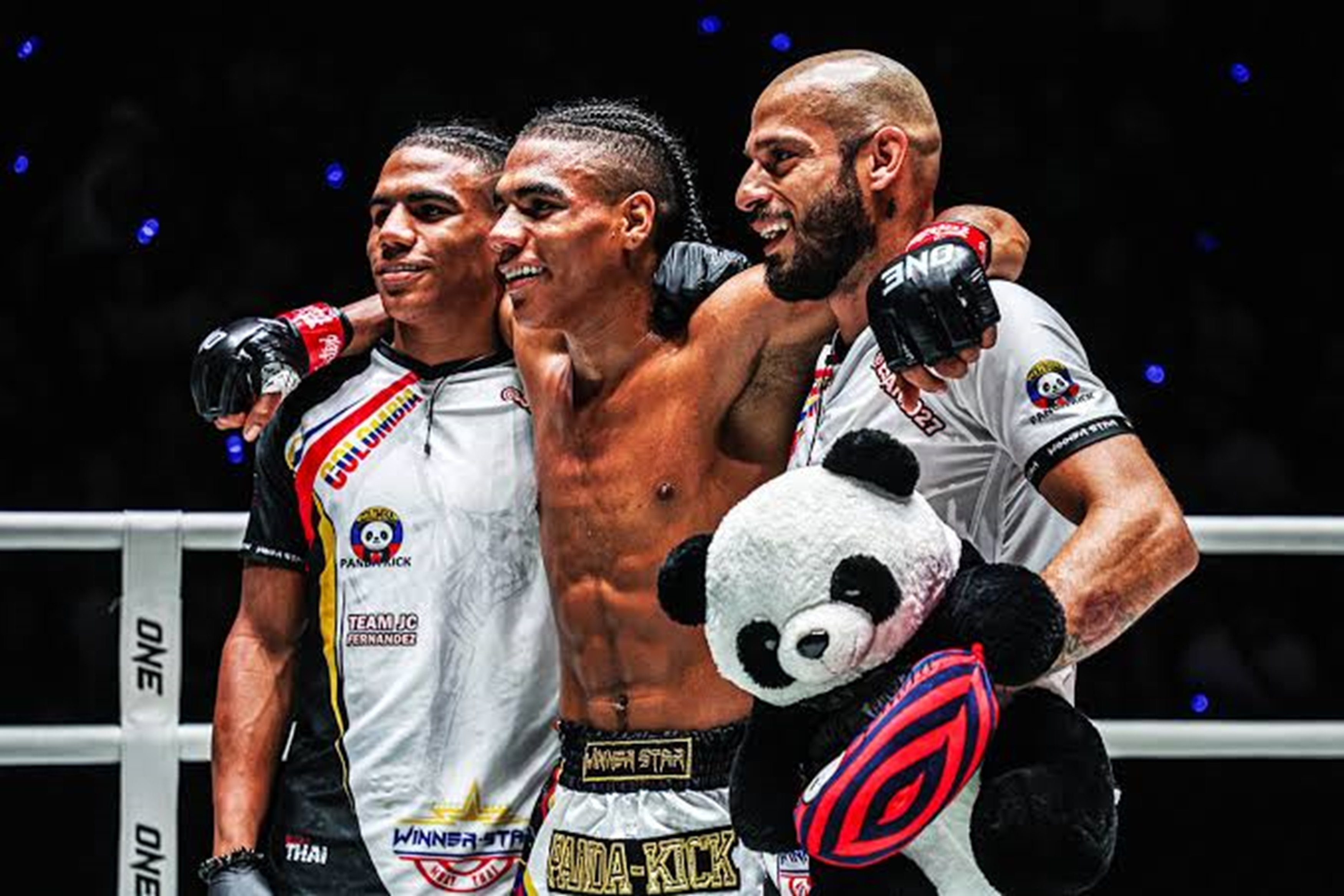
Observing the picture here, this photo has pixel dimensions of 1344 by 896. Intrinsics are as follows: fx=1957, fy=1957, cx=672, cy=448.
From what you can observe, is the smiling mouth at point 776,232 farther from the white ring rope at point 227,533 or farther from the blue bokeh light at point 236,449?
the blue bokeh light at point 236,449

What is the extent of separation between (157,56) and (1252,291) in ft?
7.12

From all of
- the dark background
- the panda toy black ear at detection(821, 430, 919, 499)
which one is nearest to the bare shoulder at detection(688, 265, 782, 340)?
the panda toy black ear at detection(821, 430, 919, 499)

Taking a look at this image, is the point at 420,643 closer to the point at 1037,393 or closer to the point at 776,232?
the point at 776,232

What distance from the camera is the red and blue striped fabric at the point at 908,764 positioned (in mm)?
1296

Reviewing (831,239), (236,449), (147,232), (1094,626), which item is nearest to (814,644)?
(1094,626)

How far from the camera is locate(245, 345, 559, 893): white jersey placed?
2369mm

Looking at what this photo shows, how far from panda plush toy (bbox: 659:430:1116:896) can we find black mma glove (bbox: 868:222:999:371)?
10cm

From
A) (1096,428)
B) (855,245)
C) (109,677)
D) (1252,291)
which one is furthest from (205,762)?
(1252,291)

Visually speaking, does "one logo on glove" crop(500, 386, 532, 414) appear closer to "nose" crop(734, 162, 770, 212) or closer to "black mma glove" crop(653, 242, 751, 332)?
"black mma glove" crop(653, 242, 751, 332)

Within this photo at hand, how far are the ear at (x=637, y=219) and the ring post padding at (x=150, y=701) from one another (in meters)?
0.84

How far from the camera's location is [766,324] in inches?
85.0

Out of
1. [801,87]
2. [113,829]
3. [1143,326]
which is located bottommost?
[113,829]

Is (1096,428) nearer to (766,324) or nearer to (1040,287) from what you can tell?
(766,324)

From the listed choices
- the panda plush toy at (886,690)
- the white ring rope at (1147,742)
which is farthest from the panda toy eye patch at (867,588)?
the white ring rope at (1147,742)
